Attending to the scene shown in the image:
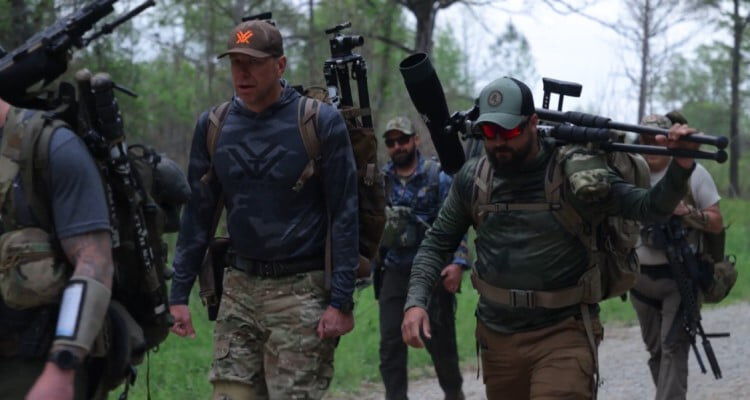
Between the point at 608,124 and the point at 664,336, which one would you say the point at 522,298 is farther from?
the point at 664,336

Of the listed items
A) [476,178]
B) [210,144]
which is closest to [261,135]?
[210,144]

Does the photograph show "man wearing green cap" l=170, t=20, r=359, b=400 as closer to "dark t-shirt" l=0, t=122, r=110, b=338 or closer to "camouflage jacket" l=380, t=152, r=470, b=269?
"dark t-shirt" l=0, t=122, r=110, b=338

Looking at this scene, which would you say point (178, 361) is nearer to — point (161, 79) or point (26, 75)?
point (26, 75)

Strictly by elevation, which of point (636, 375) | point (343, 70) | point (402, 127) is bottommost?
point (636, 375)

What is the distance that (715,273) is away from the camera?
295 inches

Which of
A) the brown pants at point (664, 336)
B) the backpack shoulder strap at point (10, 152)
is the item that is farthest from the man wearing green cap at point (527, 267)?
the brown pants at point (664, 336)

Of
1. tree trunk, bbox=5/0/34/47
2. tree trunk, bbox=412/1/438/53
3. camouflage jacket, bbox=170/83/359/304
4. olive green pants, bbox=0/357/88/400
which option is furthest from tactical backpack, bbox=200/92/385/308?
tree trunk, bbox=412/1/438/53

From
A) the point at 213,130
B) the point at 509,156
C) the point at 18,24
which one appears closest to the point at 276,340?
the point at 213,130

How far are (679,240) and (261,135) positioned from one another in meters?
3.64

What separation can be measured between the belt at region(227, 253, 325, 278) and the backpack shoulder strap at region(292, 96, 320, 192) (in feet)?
1.13

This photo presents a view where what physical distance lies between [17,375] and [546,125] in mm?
2742

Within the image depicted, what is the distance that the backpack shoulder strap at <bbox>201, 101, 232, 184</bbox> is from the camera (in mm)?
5113

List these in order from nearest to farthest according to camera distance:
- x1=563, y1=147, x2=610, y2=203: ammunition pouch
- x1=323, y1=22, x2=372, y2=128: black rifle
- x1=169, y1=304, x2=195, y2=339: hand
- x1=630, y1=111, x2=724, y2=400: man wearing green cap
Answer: x1=563, y1=147, x2=610, y2=203: ammunition pouch
x1=169, y1=304, x2=195, y2=339: hand
x1=323, y1=22, x2=372, y2=128: black rifle
x1=630, y1=111, x2=724, y2=400: man wearing green cap

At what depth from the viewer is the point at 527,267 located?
16.2ft
